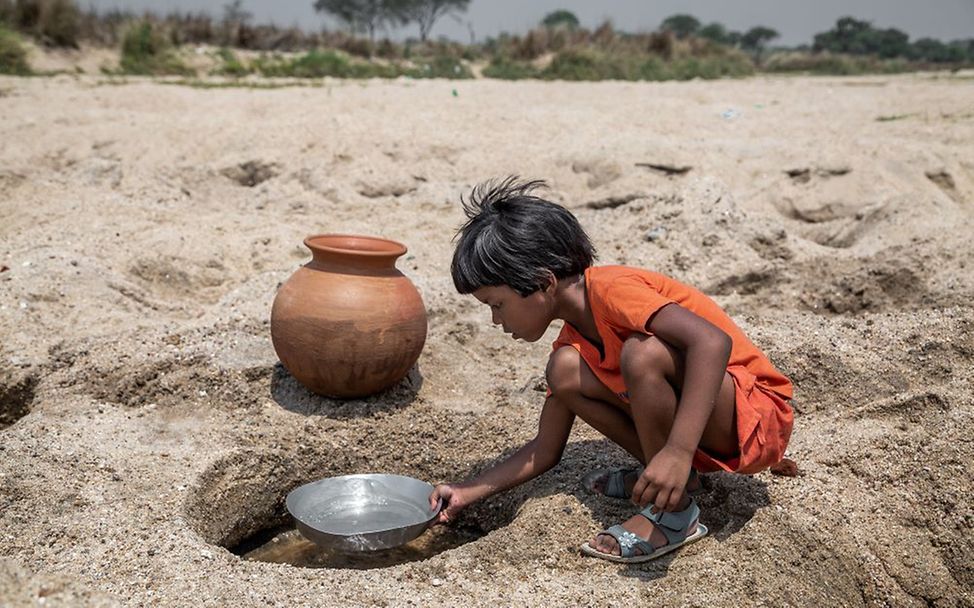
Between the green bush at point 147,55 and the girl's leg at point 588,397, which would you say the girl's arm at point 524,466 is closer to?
the girl's leg at point 588,397

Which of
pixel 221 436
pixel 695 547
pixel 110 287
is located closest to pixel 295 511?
pixel 221 436

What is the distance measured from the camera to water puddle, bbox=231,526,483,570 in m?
2.96

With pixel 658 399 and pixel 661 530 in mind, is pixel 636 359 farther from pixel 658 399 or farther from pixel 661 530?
pixel 661 530

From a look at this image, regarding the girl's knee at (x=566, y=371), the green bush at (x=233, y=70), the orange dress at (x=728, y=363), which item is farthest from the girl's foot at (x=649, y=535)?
the green bush at (x=233, y=70)

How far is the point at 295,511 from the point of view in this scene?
2.88m

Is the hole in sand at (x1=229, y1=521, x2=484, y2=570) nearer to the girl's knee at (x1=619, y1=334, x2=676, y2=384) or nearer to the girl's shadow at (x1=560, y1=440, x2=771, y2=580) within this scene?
the girl's shadow at (x1=560, y1=440, x2=771, y2=580)

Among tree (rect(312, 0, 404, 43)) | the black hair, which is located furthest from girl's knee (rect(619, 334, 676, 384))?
tree (rect(312, 0, 404, 43))

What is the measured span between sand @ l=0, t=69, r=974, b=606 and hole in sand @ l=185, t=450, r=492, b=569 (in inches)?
0.5

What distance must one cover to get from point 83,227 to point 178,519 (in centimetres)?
344

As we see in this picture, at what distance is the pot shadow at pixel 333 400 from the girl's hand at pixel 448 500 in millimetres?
807

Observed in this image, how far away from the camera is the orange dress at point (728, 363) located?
2334mm

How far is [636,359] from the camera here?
2311mm

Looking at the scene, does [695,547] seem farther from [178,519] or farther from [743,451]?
[178,519]

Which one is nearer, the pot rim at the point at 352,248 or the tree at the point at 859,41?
the pot rim at the point at 352,248
